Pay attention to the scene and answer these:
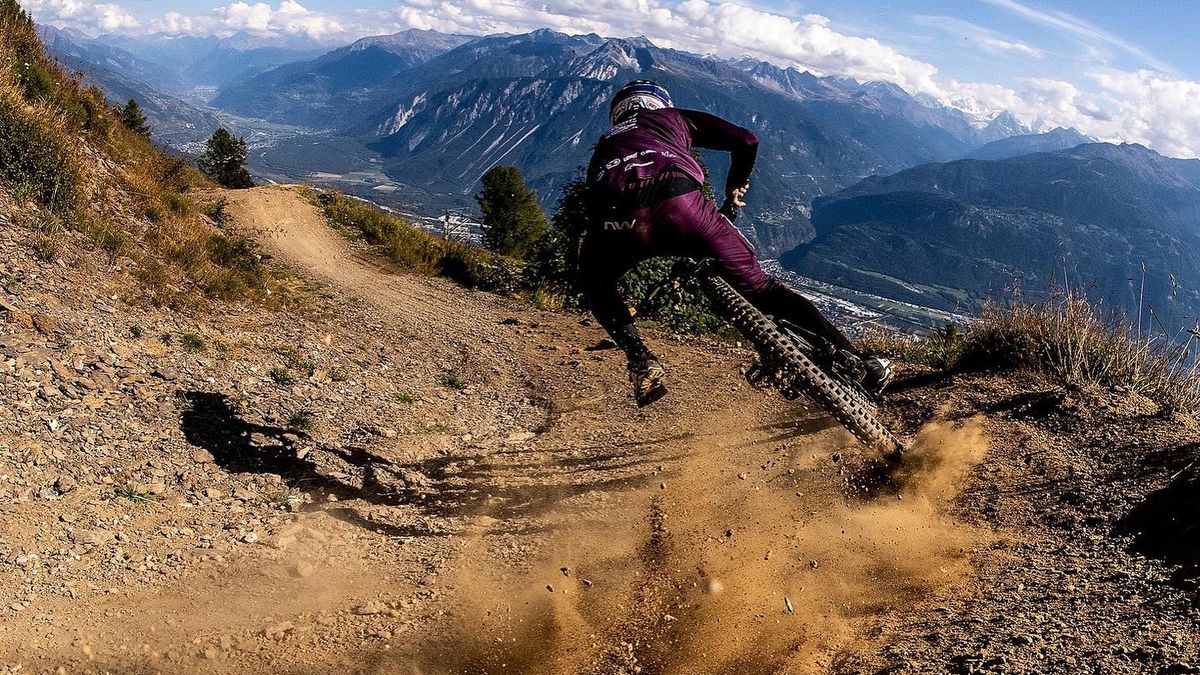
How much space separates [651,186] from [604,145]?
587 millimetres

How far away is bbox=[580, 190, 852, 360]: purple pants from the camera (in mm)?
5117

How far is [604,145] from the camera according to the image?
522 cm

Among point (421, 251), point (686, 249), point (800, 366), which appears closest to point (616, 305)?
point (686, 249)

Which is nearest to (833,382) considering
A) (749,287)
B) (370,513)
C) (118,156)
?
(749,287)

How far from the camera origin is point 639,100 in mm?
5629

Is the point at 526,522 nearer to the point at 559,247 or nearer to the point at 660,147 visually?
the point at 660,147

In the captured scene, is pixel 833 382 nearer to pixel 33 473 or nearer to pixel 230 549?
pixel 230 549

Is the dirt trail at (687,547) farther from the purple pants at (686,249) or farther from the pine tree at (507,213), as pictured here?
the pine tree at (507,213)

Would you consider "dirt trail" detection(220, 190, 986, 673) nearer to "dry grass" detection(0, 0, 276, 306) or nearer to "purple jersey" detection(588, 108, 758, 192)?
"purple jersey" detection(588, 108, 758, 192)

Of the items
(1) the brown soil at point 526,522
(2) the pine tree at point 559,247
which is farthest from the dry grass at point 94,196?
(2) the pine tree at point 559,247

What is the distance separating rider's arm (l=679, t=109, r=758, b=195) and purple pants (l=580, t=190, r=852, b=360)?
25.1 inches

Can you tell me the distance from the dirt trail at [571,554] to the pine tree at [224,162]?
38206 millimetres

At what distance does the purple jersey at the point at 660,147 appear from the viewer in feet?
16.4

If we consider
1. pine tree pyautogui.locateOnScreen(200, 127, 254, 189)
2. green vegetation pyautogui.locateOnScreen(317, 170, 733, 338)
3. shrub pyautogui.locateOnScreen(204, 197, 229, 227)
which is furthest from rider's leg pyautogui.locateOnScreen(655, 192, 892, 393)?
pine tree pyautogui.locateOnScreen(200, 127, 254, 189)
